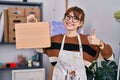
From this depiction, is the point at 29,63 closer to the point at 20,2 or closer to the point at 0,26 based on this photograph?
the point at 0,26

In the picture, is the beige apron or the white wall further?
the white wall

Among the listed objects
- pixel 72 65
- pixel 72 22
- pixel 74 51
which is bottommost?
pixel 72 65

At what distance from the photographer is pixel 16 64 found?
8.38 feet

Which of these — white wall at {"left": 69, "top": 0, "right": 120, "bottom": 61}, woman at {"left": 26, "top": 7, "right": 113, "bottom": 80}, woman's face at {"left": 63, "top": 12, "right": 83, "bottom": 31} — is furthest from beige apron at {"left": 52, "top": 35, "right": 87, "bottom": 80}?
white wall at {"left": 69, "top": 0, "right": 120, "bottom": 61}

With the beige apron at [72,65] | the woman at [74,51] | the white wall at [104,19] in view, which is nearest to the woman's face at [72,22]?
the woman at [74,51]

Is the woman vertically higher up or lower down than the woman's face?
lower down

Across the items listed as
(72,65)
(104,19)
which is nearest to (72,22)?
(72,65)

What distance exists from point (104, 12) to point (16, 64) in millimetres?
1233

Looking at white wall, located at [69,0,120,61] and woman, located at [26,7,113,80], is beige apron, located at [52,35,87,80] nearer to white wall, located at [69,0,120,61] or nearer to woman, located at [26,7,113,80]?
woman, located at [26,7,113,80]

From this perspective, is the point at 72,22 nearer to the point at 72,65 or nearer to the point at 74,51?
the point at 74,51

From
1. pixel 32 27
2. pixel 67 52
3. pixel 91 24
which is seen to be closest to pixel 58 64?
pixel 67 52

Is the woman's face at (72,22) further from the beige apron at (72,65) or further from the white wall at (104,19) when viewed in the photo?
the white wall at (104,19)

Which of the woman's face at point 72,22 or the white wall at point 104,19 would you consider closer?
the woman's face at point 72,22

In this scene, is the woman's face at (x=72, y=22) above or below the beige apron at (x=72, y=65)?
above
